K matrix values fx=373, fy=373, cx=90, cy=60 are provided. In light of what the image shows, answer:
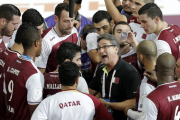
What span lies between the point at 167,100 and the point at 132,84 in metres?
0.89

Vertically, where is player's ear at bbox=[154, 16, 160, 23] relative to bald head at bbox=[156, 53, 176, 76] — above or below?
above

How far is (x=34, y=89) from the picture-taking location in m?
4.08

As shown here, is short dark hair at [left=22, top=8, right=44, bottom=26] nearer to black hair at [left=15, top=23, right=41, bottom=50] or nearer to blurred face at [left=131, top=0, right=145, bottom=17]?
black hair at [left=15, top=23, right=41, bottom=50]

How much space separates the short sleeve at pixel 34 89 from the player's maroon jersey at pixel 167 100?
4.04 ft

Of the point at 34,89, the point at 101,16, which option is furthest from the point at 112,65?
the point at 101,16

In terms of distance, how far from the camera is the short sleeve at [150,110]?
358cm

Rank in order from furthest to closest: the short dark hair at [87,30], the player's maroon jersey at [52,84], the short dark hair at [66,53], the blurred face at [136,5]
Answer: the blurred face at [136,5] < the short dark hair at [87,30] < the short dark hair at [66,53] < the player's maroon jersey at [52,84]

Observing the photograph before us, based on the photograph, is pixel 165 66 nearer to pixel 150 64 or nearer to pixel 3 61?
pixel 150 64

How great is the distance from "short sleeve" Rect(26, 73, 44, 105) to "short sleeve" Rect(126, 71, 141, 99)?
1.06m

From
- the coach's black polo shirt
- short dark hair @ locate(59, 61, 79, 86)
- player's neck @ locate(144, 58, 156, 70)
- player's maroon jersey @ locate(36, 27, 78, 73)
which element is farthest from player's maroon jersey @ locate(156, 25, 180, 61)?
short dark hair @ locate(59, 61, 79, 86)

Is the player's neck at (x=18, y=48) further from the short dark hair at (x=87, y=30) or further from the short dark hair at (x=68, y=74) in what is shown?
the short dark hair at (x=87, y=30)

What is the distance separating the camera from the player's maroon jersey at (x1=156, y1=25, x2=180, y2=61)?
5.04 m

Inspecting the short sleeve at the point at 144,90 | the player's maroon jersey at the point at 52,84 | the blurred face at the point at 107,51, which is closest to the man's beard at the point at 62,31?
the blurred face at the point at 107,51

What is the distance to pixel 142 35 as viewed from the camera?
6051 mm
